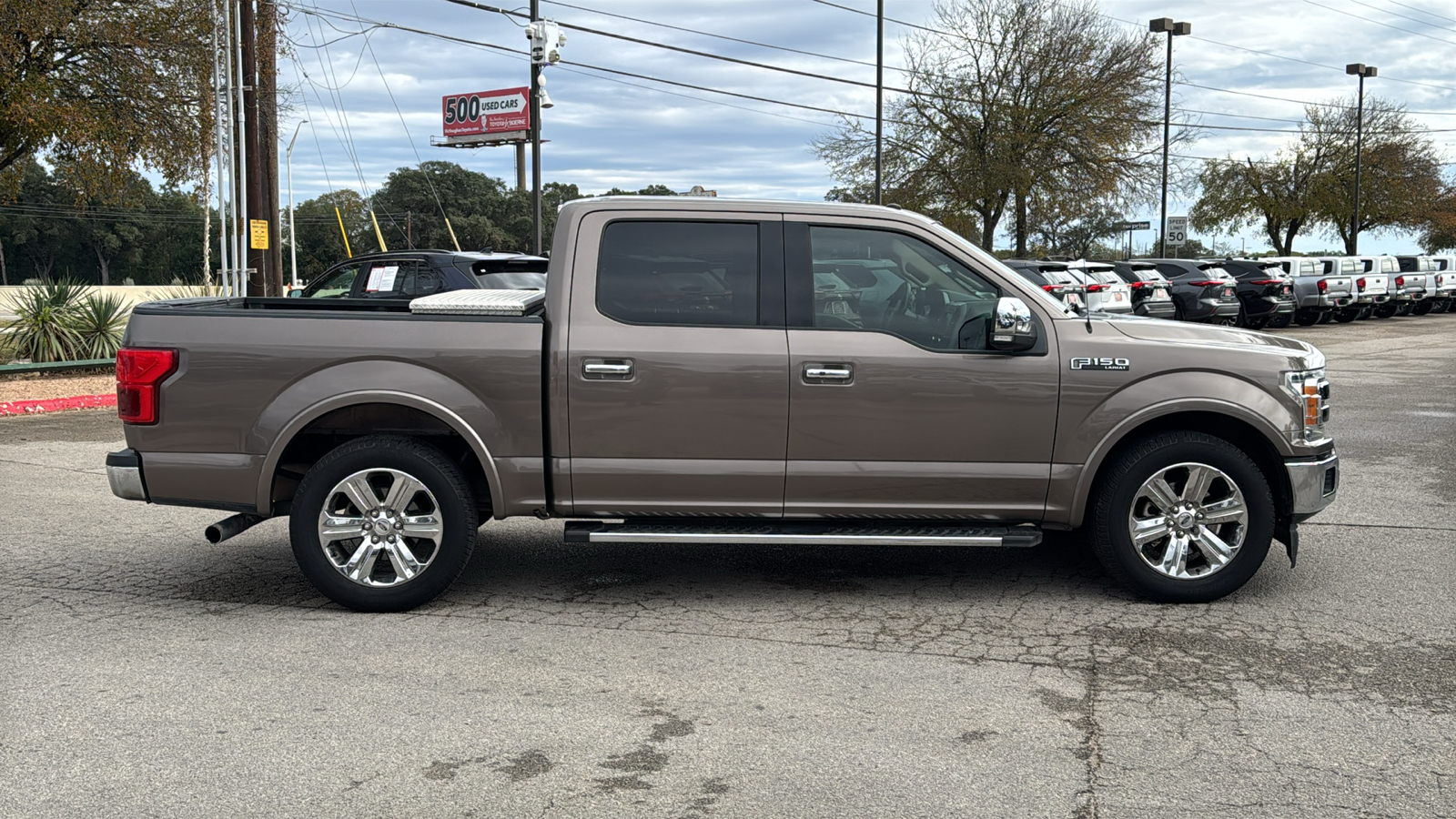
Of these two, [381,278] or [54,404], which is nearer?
[381,278]

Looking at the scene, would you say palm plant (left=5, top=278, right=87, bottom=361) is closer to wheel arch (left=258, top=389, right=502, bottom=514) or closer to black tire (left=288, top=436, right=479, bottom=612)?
wheel arch (left=258, top=389, right=502, bottom=514)

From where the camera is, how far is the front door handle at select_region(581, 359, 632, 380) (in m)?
5.77

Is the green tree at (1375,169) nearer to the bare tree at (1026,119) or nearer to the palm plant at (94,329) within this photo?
the bare tree at (1026,119)

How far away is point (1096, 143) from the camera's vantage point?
41.1 metres

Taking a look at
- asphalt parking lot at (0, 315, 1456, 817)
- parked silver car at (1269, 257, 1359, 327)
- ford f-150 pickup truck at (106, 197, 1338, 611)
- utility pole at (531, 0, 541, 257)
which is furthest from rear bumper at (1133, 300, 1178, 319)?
ford f-150 pickup truck at (106, 197, 1338, 611)

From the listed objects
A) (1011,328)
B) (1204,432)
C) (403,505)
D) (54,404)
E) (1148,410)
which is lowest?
(54,404)

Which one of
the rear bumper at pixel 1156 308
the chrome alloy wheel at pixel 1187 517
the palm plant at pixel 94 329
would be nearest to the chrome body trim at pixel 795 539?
the chrome alloy wheel at pixel 1187 517

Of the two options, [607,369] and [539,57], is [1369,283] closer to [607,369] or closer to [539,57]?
[539,57]

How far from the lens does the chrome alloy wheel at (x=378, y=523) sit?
19.1ft

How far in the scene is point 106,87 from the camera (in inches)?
696

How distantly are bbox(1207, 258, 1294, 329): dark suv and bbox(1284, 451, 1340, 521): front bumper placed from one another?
1039 inches

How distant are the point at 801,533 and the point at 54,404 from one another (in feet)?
38.6

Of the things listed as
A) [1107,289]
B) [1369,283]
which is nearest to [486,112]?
[1369,283]

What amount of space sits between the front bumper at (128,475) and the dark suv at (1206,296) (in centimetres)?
2586
